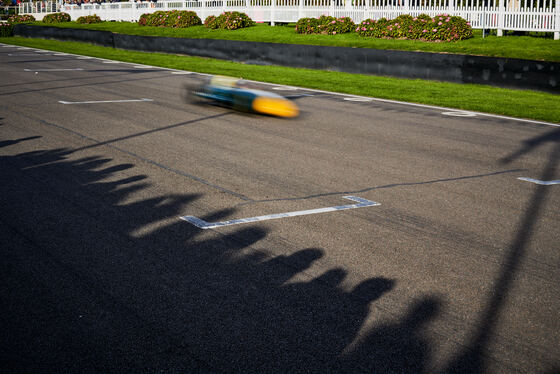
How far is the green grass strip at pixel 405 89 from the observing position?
15148mm

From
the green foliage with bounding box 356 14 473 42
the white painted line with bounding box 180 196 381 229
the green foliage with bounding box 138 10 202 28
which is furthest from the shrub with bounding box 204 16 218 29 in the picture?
the white painted line with bounding box 180 196 381 229

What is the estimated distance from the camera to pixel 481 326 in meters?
4.30

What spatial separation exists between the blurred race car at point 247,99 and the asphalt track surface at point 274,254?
1804mm

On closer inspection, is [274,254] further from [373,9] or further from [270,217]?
[373,9]

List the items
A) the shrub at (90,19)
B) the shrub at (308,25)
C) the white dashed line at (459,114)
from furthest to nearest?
the shrub at (90,19)
the shrub at (308,25)
the white dashed line at (459,114)

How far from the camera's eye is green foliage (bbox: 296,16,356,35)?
1196 inches

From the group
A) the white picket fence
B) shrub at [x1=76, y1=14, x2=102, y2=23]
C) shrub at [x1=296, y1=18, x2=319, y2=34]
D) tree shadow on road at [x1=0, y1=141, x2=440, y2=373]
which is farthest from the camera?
shrub at [x1=76, y1=14, x2=102, y2=23]

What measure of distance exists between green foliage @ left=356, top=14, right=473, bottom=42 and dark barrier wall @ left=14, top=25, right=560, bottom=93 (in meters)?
5.45

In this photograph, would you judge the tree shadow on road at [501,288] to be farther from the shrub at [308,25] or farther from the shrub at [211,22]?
the shrub at [211,22]

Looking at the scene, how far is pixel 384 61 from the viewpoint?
2052cm

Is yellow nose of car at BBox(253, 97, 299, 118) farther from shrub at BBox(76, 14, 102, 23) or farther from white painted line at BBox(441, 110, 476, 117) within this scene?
shrub at BBox(76, 14, 102, 23)

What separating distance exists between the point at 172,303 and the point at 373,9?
1092 inches

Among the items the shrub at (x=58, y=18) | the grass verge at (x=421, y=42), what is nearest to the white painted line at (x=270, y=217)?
the grass verge at (x=421, y=42)

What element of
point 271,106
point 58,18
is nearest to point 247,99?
point 271,106
